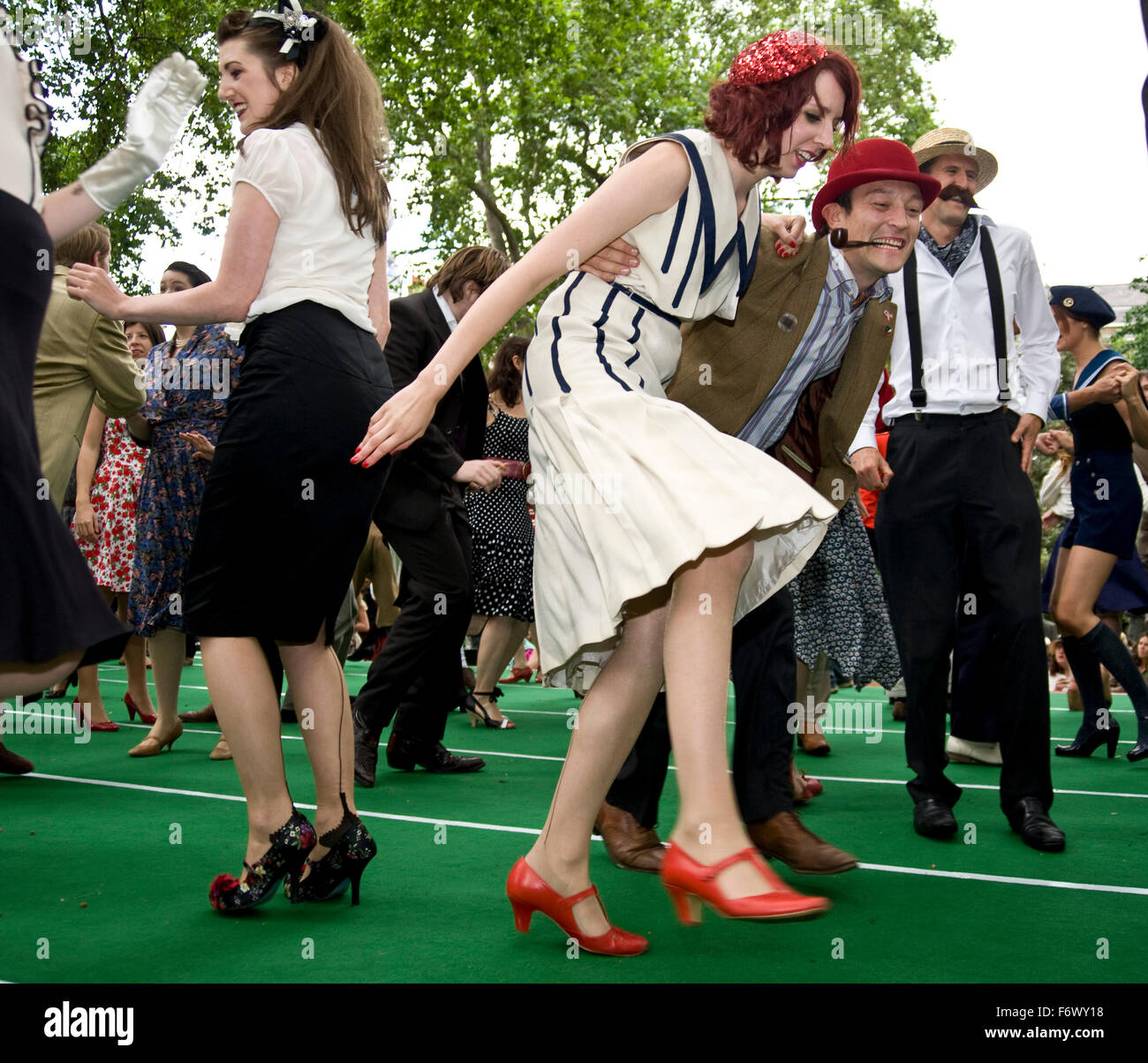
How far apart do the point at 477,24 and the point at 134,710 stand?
18564mm

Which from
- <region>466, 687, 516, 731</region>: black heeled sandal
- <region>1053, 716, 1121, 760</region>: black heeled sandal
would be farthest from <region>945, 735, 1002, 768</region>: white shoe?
<region>466, 687, 516, 731</region>: black heeled sandal

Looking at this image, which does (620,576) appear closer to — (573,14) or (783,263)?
(783,263)

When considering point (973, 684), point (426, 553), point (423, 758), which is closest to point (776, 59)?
point (426, 553)

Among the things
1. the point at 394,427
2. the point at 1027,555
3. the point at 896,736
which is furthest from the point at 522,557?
the point at 394,427

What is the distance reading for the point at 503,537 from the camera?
26.7 feet

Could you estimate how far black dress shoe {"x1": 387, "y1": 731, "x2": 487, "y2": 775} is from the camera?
566cm

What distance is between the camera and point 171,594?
20.3ft

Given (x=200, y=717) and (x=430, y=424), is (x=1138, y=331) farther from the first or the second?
(x=430, y=424)

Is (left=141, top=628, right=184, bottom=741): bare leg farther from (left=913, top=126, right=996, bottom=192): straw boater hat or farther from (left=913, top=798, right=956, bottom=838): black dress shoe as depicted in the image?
(left=913, top=126, right=996, bottom=192): straw boater hat

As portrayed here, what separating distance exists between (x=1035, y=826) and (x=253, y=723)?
2.53 metres

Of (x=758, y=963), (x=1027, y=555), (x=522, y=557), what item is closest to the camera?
(x=758, y=963)

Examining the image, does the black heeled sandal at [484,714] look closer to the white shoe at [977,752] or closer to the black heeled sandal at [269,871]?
the white shoe at [977,752]

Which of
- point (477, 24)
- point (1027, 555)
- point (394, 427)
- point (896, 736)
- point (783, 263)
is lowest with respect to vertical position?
point (896, 736)

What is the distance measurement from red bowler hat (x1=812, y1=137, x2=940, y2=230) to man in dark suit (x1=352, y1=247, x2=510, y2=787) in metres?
1.86
